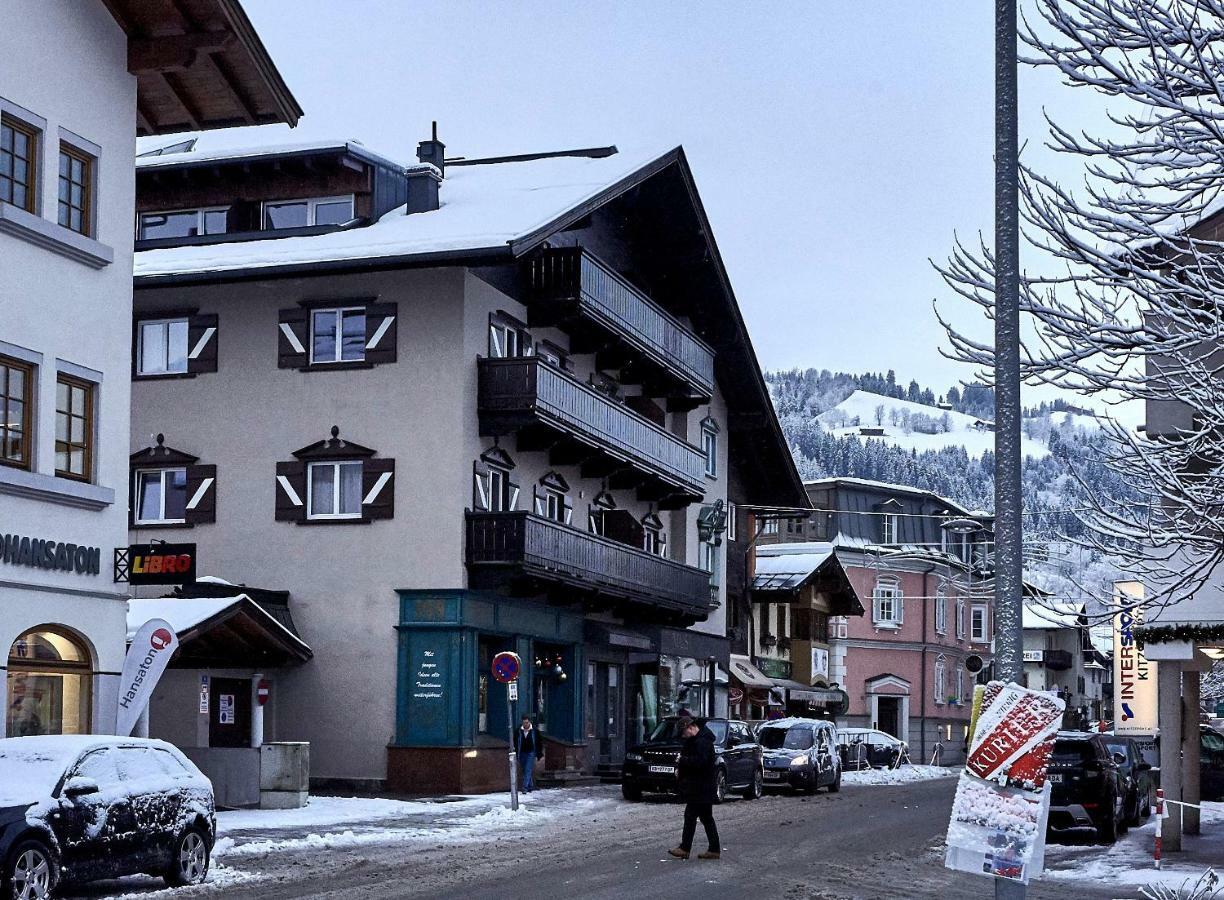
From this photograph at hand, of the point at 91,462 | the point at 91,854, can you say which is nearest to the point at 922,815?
the point at 91,462

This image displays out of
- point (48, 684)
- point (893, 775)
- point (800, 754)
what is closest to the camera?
point (48, 684)

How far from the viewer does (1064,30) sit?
11.2 m

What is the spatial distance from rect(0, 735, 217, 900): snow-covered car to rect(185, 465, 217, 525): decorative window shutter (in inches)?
751

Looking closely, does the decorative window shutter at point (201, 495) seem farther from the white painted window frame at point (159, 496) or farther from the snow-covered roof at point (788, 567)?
the snow-covered roof at point (788, 567)

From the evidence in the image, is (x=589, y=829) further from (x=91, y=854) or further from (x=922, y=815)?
(x=91, y=854)

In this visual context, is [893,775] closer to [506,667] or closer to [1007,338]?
[506,667]

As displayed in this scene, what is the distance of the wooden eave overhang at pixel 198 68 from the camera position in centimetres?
2555

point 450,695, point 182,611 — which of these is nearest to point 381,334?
point 450,695

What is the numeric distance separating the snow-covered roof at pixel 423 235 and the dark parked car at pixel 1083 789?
45.4ft

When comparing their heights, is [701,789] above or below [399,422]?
below

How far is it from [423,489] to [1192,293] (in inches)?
1046

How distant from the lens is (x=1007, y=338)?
37.7 feet

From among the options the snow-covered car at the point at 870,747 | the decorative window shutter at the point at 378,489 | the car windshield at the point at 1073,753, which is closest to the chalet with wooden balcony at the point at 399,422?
the decorative window shutter at the point at 378,489

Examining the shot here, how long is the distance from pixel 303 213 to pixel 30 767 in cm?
2433
